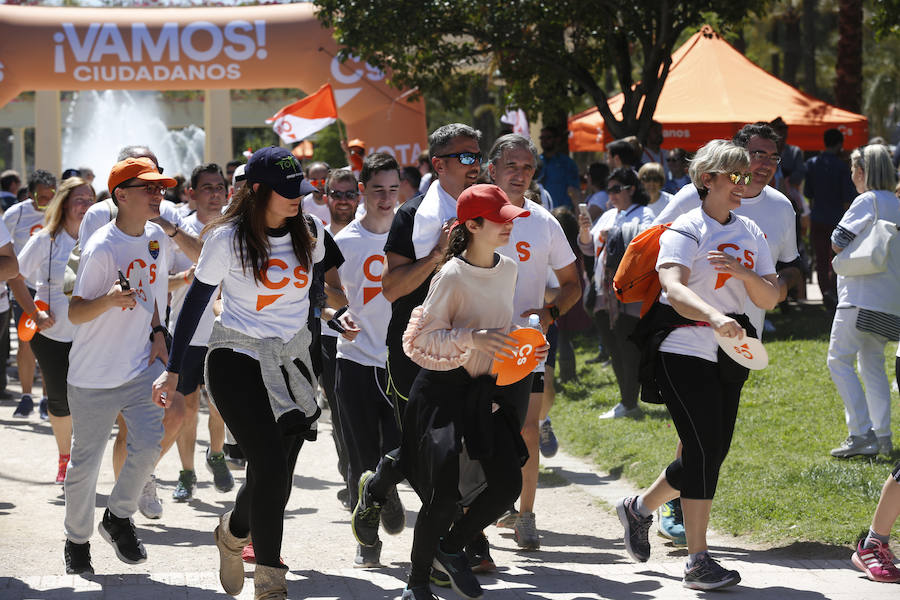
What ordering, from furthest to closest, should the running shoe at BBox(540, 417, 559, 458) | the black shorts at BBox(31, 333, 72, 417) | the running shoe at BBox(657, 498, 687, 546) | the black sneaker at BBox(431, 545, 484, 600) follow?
1. the running shoe at BBox(540, 417, 559, 458)
2. the black shorts at BBox(31, 333, 72, 417)
3. the running shoe at BBox(657, 498, 687, 546)
4. the black sneaker at BBox(431, 545, 484, 600)

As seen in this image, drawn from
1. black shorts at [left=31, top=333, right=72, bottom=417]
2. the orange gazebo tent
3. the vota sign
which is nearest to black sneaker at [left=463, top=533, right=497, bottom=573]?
black shorts at [left=31, top=333, right=72, bottom=417]

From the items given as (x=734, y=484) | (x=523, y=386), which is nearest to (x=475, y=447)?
(x=523, y=386)

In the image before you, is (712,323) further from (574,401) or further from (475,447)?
(574,401)

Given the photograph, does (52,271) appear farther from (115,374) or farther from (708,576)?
(708,576)

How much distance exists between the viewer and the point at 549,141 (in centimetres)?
1416

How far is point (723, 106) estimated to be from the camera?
15.8 meters

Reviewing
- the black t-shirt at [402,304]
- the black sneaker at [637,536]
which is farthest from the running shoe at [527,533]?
the black t-shirt at [402,304]

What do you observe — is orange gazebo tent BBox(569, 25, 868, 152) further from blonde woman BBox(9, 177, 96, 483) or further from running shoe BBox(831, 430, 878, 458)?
blonde woman BBox(9, 177, 96, 483)

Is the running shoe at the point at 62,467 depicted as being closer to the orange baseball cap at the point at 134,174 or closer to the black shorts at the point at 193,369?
the black shorts at the point at 193,369

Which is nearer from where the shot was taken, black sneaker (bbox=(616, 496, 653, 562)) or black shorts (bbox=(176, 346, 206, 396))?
black sneaker (bbox=(616, 496, 653, 562))

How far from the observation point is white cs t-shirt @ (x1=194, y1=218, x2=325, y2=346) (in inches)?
196

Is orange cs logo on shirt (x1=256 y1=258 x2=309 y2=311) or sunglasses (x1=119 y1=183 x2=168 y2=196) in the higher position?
sunglasses (x1=119 y1=183 x2=168 y2=196)

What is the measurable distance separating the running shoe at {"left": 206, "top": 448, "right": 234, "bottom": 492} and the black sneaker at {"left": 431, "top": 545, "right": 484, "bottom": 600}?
3.56 m

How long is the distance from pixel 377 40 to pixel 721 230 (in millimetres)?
10850
